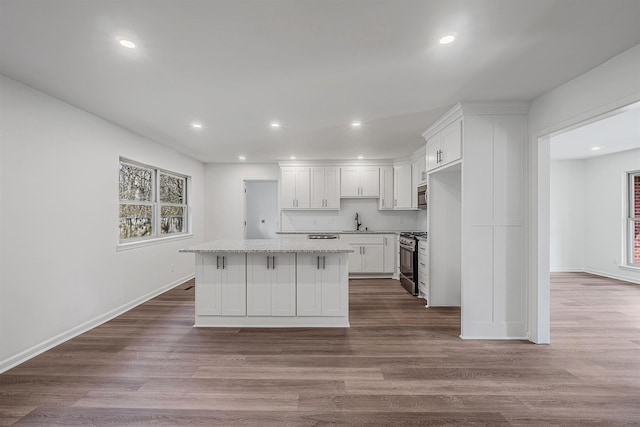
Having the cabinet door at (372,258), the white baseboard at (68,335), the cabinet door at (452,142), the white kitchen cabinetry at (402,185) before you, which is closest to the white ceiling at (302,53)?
the cabinet door at (452,142)

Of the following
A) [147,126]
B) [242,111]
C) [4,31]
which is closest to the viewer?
[4,31]

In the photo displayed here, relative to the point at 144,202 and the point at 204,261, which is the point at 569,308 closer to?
the point at 204,261

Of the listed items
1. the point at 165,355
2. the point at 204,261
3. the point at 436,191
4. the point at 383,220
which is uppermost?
the point at 436,191

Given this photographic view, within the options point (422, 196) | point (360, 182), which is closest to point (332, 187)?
point (360, 182)

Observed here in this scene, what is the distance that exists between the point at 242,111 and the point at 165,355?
2.60m

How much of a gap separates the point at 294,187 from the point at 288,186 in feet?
0.43

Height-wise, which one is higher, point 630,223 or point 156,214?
point 156,214

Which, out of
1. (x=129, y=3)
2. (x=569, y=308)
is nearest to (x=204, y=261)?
(x=129, y=3)

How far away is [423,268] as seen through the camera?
4660mm

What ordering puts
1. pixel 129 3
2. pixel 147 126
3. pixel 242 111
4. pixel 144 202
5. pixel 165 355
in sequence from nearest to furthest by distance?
pixel 129 3 < pixel 165 355 < pixel 242 111 < pixel 147 126 < pixel 144 202

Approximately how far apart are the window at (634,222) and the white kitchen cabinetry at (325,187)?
18.4 feet

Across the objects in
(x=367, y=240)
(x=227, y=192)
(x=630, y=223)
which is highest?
(x=227, y=192)

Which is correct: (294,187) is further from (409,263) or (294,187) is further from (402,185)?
(409,263)

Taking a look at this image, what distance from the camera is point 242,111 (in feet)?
11.0
